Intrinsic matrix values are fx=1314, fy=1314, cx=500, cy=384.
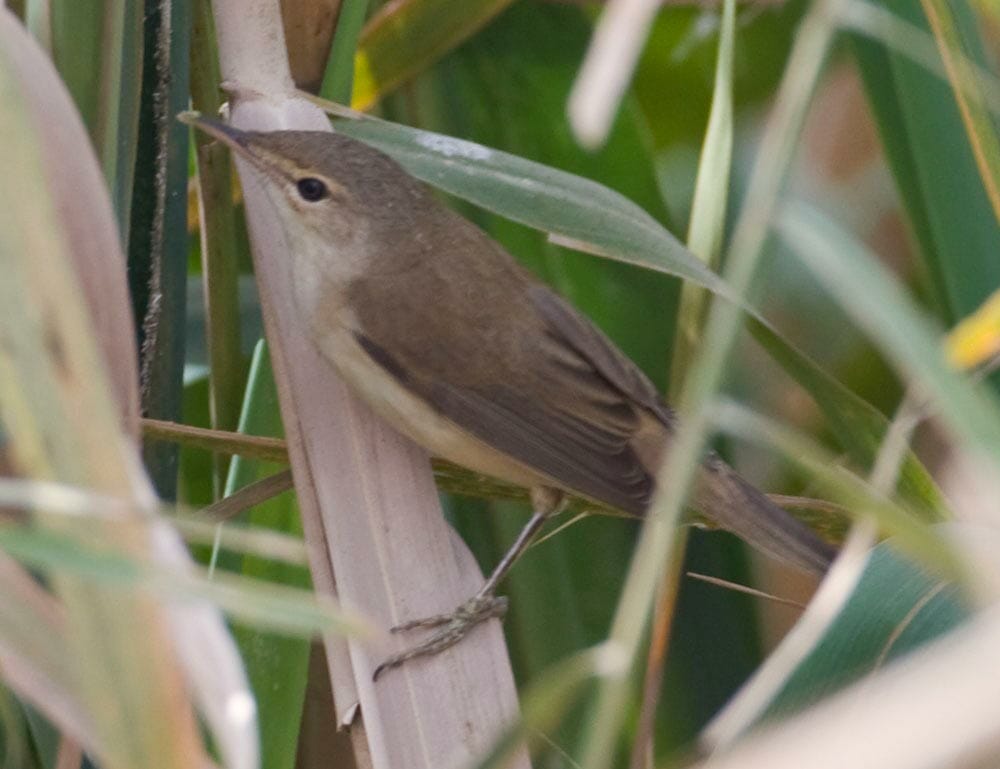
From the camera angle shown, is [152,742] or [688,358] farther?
[688,358]

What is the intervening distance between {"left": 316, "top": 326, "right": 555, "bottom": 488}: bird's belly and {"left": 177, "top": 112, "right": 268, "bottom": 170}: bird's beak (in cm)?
23

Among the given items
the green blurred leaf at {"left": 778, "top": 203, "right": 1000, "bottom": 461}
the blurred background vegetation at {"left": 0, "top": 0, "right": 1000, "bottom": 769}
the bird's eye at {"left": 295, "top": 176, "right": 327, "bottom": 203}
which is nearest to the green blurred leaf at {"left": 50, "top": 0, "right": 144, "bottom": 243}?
the blurred background vegetation at {"left": 0, "top": 0, "right": 1000, "bottom": 769}

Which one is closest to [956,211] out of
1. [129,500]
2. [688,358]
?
[688,358]

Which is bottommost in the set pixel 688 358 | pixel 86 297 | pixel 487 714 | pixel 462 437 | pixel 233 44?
pixel 487 714

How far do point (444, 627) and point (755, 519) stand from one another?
1.47 ft

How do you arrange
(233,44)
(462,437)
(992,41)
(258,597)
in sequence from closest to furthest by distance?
(258,597) → (233,44) → (462,437) → (992,41)

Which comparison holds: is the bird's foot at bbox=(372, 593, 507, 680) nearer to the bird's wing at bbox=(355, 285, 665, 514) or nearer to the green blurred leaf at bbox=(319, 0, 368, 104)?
the bird's wing at bbox=(355, 285, 665, 514)

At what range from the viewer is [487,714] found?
4.09 ft

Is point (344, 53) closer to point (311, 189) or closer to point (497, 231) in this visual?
point (311, 189)

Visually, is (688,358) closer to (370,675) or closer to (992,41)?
(370,675)

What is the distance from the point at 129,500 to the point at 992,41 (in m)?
2.33

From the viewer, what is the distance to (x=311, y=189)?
1.74 metres

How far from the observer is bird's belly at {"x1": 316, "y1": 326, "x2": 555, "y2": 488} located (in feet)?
5.13

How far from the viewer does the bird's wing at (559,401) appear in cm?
170
